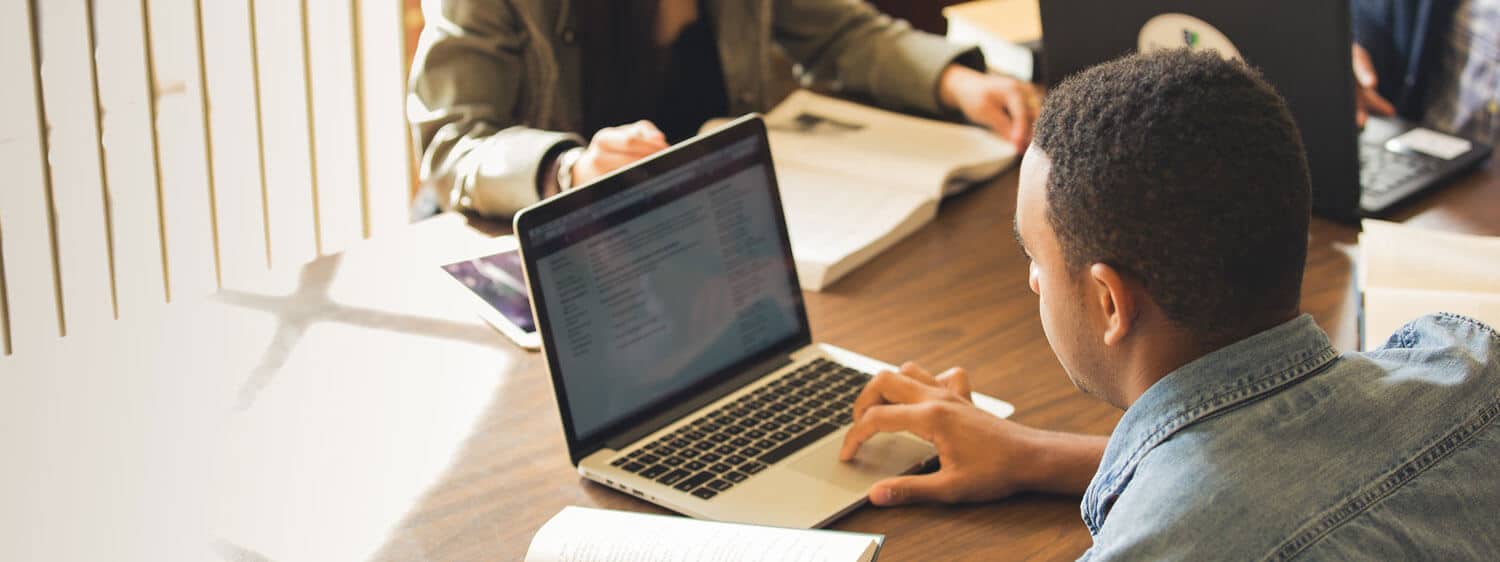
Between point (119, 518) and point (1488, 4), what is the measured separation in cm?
193

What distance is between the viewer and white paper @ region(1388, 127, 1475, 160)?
1781mm

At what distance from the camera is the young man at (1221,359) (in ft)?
2.52

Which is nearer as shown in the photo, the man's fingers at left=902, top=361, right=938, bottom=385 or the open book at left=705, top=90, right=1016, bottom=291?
the man's fingers at left=902, top=361, right=938, bottom=385

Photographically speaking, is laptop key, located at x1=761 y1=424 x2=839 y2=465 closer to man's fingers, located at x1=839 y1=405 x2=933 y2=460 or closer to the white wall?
man's fingers, located at x1=839 y1=405 x2=933 y2=460

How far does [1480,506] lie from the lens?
0.81 metres

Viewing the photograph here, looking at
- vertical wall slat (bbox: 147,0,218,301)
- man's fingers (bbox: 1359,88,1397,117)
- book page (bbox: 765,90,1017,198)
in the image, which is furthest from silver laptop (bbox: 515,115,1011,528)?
vertical wall slat (bbox: 147,0,218,301)

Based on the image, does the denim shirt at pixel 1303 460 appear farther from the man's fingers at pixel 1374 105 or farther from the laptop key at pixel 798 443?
the man's fingers at pixel 1374 105

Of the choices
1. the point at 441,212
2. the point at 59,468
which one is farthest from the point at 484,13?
the point at 59,468

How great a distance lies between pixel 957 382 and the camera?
4.18ft

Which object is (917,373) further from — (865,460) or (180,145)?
(180,145)

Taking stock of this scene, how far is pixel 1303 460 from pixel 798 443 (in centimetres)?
51

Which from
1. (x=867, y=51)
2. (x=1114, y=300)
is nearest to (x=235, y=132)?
Result: (x=867, y=51)

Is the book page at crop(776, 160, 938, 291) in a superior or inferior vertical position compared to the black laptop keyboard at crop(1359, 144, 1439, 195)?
superior

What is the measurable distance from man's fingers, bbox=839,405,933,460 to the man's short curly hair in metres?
0.35
